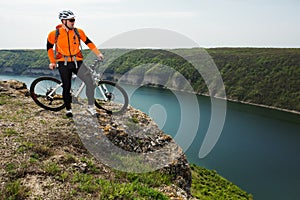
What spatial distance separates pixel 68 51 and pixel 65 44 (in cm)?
25

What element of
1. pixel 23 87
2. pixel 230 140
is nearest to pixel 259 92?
pixel 230 140

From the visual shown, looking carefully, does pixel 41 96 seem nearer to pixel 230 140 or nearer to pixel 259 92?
pixel 230 140

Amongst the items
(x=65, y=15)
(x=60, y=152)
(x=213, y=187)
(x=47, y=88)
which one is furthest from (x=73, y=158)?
(x=213, y=187)

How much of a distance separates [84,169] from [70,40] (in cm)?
411

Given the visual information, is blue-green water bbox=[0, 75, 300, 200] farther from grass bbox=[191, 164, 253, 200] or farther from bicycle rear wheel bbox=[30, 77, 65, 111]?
bicycle rear wheel bbox=[30, 77, 65, 111]

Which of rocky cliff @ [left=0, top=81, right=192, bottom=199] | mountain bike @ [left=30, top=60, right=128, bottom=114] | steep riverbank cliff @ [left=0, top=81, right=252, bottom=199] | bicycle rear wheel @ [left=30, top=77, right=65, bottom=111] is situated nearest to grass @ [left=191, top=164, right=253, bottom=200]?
rocky cliff @ [left=0, top=81, right=192, bottom=199]

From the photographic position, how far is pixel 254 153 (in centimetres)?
5266

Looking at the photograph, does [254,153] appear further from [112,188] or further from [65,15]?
[65,15]

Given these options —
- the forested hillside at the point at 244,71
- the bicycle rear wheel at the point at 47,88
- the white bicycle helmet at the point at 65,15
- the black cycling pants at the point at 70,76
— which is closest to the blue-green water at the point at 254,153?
the bicycle rear wheel at the point at 47,88

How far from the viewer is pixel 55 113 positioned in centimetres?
980

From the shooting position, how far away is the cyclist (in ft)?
25.2

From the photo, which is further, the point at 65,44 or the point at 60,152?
the point at 65,44

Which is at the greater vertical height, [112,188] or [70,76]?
[70,76]

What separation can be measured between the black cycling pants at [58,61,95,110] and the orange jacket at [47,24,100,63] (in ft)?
0.79
